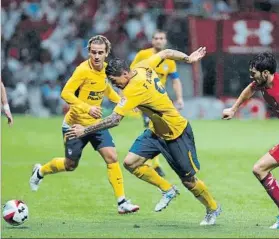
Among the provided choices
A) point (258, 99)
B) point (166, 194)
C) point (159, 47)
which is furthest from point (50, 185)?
point (258, 99)

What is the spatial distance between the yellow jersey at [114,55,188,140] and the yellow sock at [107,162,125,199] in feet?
4.74

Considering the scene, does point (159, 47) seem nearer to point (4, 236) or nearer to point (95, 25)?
point (4, 236)

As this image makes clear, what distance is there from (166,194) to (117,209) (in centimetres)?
105

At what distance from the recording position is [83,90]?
43.2ft

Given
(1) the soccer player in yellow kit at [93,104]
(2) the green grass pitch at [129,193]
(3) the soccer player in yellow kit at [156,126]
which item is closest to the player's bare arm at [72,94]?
(1) the soccer player in yellow kit at [93,104]

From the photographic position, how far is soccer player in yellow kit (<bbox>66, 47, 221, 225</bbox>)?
35.1ft

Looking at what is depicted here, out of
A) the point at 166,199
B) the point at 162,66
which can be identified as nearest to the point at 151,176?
the point at 166,199

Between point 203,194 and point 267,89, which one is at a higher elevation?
point 267,89

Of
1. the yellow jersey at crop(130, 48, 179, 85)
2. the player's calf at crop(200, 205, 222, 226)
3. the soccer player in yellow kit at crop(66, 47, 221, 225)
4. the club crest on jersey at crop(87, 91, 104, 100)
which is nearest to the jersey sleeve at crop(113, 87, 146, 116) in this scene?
the soccer player in yellow kit at crop(66, 47, 221, 225)

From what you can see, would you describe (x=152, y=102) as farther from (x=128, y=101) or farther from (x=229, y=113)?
(x=229, y=113)

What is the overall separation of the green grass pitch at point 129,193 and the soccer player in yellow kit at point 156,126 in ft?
1.74

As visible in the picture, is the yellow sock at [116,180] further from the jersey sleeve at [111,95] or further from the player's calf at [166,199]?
the jersey sleeve at [111,95]

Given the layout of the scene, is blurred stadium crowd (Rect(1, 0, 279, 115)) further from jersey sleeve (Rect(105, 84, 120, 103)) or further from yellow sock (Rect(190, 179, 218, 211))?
yellow sock (Rect(190, 179, 218, 211))

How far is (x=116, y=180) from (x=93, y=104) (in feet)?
3.82
